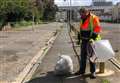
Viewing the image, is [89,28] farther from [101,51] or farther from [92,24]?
[101,51]

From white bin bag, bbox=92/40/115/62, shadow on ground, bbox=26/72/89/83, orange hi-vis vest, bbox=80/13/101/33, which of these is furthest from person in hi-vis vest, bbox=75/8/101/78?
shadow on ground, bbox=26/72/89/83

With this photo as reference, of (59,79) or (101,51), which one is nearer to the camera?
(101,51)

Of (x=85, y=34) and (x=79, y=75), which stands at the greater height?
(x=85, y=34)

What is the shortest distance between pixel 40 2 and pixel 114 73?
105 m

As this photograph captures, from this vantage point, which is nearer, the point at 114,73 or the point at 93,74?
the point at 93,74

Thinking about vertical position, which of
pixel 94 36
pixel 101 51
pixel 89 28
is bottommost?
pixel 101 51

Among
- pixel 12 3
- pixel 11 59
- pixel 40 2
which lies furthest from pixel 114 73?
pixel 40 2

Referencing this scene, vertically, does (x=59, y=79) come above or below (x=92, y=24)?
below

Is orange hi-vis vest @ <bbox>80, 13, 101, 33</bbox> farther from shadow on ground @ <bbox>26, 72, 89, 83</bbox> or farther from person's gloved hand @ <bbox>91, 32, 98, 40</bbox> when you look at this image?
shadow on ground @ <bbox>26, 72, 89, 83</bbox>

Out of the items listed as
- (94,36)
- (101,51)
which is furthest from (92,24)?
(101,51)

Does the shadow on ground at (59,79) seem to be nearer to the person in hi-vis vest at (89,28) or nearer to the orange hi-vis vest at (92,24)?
the person in hi-vis vest at (89,28)

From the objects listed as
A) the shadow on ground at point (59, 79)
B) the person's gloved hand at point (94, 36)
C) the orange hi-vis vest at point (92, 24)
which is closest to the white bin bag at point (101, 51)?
the person's gloved hand at point (94, 36)

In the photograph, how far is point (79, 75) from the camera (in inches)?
458

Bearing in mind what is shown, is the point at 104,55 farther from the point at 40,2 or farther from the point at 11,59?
the point at 40,2
